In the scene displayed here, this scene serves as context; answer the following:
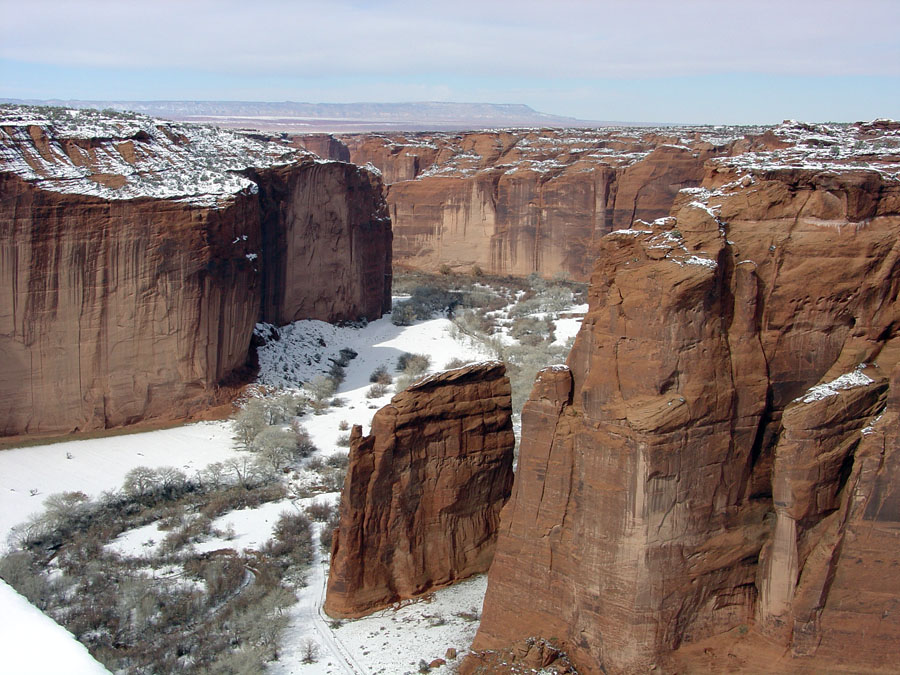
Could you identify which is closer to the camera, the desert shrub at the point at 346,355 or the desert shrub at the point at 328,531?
the desert shrub at the point at 328,531

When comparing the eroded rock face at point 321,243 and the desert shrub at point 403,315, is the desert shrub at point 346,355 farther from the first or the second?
the desert shrub at point 403,315

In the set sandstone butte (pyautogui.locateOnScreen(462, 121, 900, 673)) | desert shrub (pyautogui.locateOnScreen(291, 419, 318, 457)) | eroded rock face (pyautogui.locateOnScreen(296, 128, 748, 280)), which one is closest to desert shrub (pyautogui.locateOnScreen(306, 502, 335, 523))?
desert shrub (pyautogui.locateOnScreen(291, 419, 318, 457))

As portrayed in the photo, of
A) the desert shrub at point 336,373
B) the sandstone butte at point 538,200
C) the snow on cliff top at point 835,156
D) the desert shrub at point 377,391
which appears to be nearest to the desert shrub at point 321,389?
the desert shrub at point 336,373

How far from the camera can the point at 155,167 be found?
26125 mm

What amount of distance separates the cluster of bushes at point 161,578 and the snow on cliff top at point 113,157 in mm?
8457

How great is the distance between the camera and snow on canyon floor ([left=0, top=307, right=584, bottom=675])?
42.2ft

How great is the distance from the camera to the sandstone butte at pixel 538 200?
43.3 metres

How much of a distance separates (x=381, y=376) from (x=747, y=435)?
66.6 ft

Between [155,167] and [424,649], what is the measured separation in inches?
718

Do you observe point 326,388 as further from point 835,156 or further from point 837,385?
point 837,385

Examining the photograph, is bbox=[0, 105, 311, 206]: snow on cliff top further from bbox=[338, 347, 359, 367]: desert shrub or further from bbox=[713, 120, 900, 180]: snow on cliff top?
bbox=[713, 120, 900, 180]: snow on cliff top

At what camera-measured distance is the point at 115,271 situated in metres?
24.3

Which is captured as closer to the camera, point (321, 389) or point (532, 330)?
point (321, 389)

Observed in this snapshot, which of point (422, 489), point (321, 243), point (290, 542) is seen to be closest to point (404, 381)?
point (321, 243)
